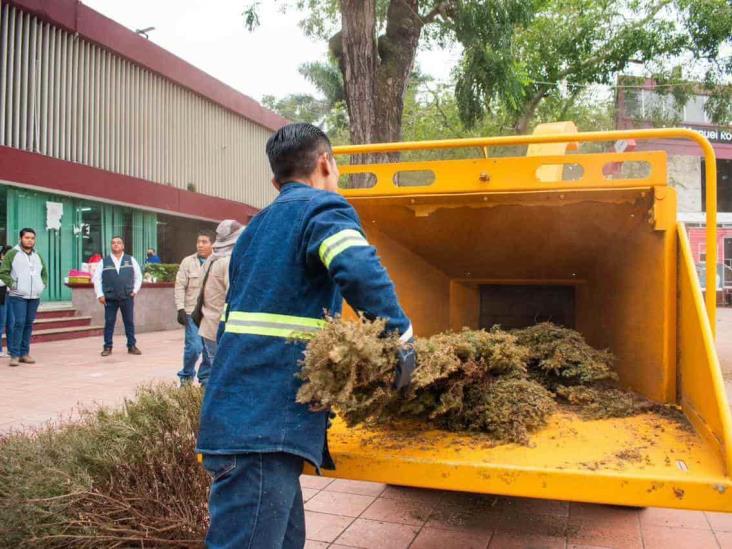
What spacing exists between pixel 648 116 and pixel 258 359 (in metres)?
17.3

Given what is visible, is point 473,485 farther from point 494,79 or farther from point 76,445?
point 494,79

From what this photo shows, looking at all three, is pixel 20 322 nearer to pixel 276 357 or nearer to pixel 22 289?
pixel 22 289

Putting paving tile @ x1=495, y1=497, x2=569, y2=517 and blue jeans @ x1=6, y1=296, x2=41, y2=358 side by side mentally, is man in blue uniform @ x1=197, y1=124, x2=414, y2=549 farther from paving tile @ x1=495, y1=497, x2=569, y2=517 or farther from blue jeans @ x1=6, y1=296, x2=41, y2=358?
blue jeans @ x1=6, y1=296, x2=41, y2=358

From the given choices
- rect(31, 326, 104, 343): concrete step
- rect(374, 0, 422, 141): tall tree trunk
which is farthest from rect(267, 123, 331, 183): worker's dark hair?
rect(31, 326, 104, 343): concrete step

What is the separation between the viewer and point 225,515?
1716 millimetres

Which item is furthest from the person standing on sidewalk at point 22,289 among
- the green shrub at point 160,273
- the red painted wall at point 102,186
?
the green shrub at point 160,273

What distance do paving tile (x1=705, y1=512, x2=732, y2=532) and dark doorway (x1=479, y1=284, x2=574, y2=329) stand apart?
1.57 m

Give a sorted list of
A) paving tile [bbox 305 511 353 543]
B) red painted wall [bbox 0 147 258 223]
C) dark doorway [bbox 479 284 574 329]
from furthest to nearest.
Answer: red painted wall [bbox 0 147 258 223] → dark doorway [bbox 479 284 574 329] → paving tile [bbox 305 511 353 543]

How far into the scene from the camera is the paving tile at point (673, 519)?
3.12 metres

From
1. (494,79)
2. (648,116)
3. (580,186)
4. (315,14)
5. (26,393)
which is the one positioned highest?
(315,14)

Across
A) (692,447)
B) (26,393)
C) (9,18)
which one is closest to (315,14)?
(9,18)

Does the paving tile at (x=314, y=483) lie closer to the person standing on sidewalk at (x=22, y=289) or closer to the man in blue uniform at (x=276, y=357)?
the man in blue uniform at (x=276, y=357)

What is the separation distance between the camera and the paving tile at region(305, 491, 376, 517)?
10.8 feet

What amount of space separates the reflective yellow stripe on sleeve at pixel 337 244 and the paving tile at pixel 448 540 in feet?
5.88
